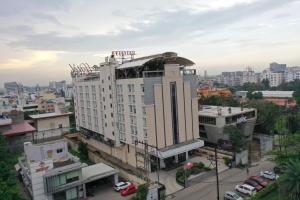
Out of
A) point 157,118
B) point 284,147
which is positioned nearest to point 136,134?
point 157,118

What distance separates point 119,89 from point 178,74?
895cm

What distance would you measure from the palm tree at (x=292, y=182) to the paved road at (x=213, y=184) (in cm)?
737

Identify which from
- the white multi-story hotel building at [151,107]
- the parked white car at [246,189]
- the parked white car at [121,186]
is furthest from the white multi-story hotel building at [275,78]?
the parked white car at [121,186]

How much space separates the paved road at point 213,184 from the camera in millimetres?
29578

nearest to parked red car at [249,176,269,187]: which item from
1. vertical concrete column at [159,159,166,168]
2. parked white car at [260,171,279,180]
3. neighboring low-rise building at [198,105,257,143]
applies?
parked white car at [260,171,279,180]

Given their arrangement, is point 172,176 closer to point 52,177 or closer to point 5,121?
point 52,177

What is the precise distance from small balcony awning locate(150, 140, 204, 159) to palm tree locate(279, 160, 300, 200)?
14.8 metres

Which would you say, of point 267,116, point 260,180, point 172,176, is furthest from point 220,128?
point 260,180

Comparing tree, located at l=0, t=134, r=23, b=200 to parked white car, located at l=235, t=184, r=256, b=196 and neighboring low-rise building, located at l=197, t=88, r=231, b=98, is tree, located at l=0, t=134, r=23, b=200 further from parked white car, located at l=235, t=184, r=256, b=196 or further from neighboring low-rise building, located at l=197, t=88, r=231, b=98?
neighboring low-rise building, located at l=197, t=88, r=231, b=98

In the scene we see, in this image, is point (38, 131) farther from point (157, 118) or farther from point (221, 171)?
point (221, 171)

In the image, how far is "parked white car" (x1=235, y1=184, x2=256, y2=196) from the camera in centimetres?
2912

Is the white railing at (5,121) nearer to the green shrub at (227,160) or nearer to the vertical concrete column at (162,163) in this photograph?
the vertical concrete column at (162,163)

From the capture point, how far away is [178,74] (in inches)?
1506

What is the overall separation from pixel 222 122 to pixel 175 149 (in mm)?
11999
